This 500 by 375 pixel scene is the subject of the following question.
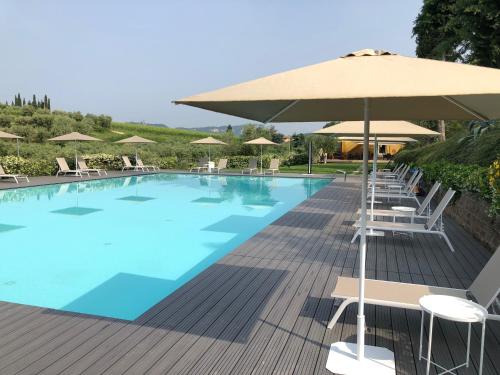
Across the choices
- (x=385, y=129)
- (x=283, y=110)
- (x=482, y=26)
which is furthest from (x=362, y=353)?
(x=482, y=26)

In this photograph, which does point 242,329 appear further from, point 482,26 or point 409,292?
point 482,26

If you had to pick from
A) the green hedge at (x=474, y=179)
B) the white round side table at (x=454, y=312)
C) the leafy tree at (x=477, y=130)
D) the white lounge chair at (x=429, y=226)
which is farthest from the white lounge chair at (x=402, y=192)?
the white round side table at (x=454, y=312)

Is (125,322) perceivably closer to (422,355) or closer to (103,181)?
(422,355)

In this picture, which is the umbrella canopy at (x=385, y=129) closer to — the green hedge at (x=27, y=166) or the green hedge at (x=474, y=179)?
the green hedge at (x=474, y=179)

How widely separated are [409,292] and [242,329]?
146 cm

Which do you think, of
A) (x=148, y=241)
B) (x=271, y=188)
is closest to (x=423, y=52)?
(x=271, y=188)

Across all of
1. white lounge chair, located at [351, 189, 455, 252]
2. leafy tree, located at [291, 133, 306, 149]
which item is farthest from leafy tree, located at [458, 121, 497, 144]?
leafy tree, located at [291, 133, 306, 149]

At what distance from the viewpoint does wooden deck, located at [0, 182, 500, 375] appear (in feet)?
9.74

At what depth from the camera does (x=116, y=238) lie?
873cm

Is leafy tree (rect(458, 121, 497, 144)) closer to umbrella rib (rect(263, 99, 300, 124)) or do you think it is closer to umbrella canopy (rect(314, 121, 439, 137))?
umbrella canopy (rect(314, 121, 439, 137))

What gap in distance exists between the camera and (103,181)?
19.3 metres

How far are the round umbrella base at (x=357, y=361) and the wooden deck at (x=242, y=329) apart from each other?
62 mm

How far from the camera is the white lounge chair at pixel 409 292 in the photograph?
3135mm

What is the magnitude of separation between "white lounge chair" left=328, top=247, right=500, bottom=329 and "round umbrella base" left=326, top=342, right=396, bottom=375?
12.8 inches
